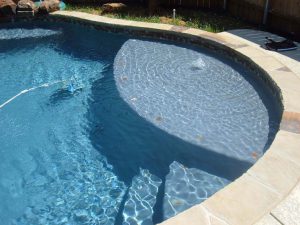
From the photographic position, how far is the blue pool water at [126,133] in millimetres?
6137

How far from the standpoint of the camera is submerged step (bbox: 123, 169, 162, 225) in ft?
18.7

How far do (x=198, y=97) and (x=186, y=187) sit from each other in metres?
2.96

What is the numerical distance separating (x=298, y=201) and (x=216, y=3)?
10.8 metres

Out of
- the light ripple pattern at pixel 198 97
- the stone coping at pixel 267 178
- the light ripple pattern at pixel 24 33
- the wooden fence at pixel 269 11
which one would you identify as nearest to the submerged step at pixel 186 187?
the light ripple pattern at pixel 198 97

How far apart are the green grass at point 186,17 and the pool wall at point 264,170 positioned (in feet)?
6.32

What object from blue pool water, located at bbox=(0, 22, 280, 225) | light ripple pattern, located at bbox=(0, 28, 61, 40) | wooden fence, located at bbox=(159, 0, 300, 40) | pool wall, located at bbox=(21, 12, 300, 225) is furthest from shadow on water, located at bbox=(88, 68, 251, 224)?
light ripple pattern, located at bbox=(0, 28, 61, 40)

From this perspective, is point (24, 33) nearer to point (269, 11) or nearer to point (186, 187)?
point (269, 11)

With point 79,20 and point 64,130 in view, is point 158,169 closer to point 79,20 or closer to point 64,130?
point 64,130

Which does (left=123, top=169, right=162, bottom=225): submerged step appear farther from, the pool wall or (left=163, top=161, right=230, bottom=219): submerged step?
the pool wall

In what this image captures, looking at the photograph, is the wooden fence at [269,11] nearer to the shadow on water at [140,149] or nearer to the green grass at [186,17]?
the green grass at [186,17]

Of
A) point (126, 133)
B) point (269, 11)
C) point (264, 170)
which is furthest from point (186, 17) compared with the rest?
point (264, 170)

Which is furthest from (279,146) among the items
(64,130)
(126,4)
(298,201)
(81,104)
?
(126,4)

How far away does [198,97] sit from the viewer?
338 inches

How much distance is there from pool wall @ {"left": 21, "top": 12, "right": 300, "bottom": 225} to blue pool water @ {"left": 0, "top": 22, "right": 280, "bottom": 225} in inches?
Answer: 16.3
